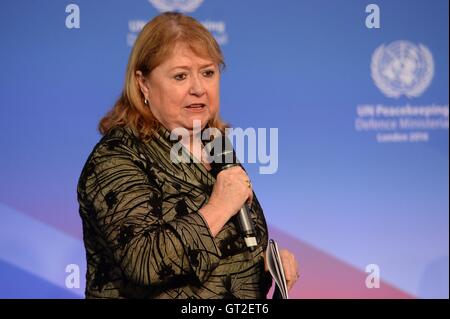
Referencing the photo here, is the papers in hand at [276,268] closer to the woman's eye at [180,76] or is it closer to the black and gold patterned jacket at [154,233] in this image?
the black and gold patterned jacket at [154,233]

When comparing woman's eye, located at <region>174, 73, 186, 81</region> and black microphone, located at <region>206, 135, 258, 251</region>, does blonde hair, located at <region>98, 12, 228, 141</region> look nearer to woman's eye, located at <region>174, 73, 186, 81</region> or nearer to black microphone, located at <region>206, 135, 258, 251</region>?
woman's eye, located at <region>174, 73, 186, 81</region>

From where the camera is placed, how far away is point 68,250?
2.75m

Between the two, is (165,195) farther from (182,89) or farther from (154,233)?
(182,89)

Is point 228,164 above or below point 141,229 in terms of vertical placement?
above

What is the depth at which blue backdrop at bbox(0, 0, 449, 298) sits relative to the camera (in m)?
2.71

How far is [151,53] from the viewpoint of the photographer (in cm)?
182

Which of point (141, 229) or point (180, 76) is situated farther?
point (180, 76)

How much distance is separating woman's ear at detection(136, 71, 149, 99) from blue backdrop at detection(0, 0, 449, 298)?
877 mm

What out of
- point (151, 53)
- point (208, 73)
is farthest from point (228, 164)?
point (151, 53)

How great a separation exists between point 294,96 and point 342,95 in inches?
8.5

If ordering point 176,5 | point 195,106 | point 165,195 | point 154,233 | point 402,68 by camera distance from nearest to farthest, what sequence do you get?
point 154,233, point 165,195, point 195,106, point 176,5, point 402,68

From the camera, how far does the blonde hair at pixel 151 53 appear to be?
180 centimetres

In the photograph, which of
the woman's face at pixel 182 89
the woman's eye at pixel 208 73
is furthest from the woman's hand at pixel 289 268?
the woman's eye at pixel 208 73

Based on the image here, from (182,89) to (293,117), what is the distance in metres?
1.17
